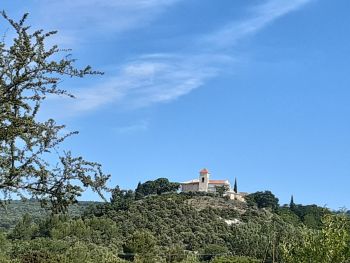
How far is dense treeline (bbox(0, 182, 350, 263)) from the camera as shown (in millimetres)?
25328

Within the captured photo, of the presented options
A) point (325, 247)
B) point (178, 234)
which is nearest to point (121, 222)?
point (178, 234)

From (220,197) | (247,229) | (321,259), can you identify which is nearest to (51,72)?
(321,259)

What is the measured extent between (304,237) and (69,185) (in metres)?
17.9

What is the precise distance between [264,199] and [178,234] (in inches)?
2004

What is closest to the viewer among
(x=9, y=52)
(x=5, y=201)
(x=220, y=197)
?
(x=9, y=52)

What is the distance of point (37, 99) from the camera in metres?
8.12

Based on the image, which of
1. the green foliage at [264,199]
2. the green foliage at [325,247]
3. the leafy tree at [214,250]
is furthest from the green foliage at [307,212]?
the green foliage at [325,247]

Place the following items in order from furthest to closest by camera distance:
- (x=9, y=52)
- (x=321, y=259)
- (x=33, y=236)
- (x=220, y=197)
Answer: (x=220, y=197) → (x=33, y=236) → (x=321, y=259) → (x=9, y=52)

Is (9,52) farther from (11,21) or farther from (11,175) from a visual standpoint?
(11,175)

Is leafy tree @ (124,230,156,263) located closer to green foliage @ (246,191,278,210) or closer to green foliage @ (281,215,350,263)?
green foliage @ (281,215,350,263)

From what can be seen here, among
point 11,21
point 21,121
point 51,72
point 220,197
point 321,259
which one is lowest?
point 321,259

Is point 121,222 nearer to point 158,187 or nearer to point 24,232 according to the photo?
point 24,232

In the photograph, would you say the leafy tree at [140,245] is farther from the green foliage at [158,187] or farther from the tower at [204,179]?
the tower at [204,179]

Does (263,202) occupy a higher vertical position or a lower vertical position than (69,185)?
higher
